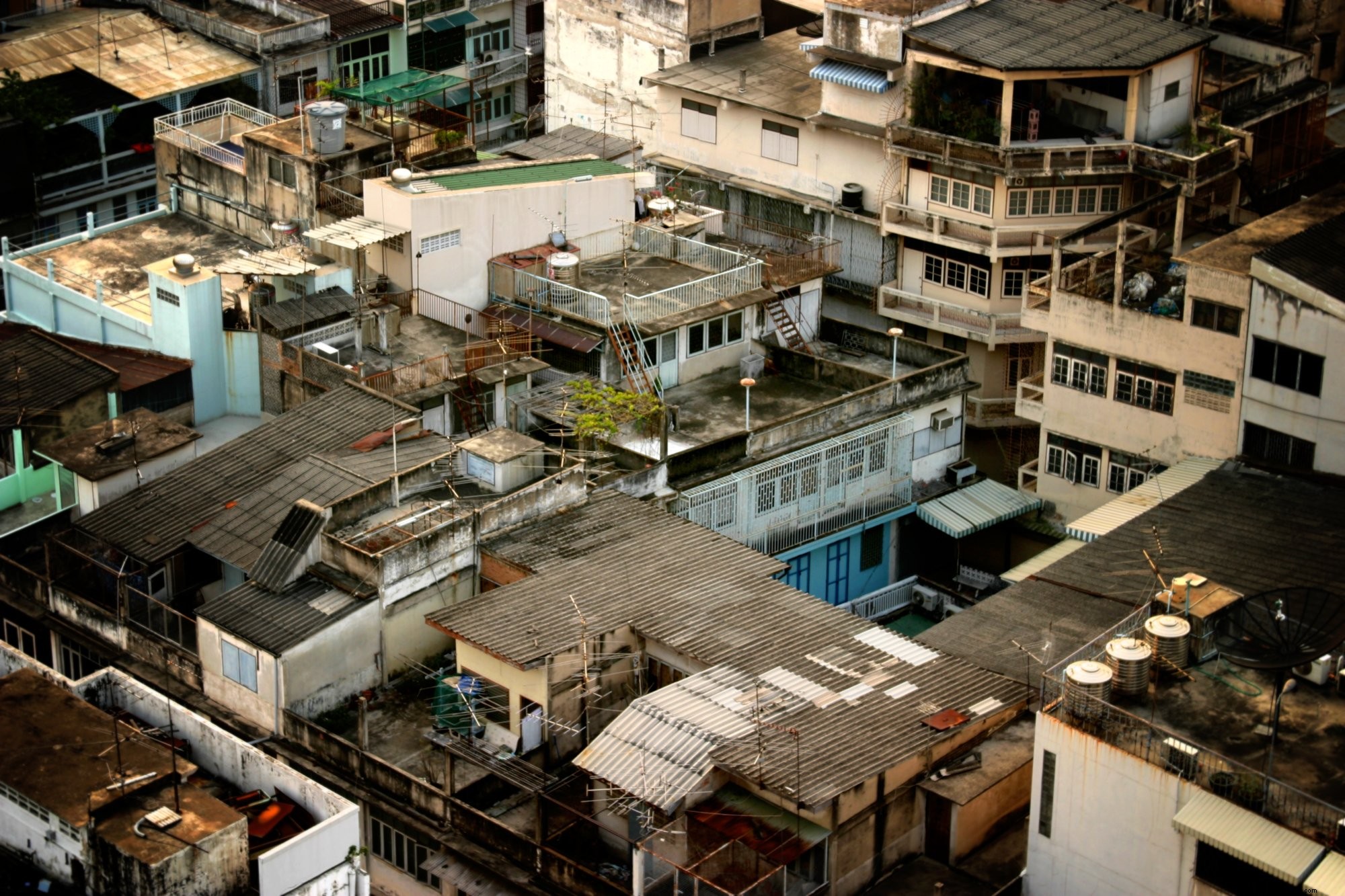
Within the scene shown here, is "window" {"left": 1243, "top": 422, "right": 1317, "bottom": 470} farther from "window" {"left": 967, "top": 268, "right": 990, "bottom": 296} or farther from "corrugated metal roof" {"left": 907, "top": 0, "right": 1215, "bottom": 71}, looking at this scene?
"corrugated metal roof" {"left": 907, "top": 0, "right": 1215, "bottom": 71}

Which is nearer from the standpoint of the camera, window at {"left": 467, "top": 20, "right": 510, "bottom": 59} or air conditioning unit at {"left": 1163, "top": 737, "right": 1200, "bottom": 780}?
air conditioning unit at {"left": 1163, "top": 737, "right": 1200, "bottom": 780}

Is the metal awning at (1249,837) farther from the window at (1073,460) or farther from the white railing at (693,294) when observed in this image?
the white railing at (693,294)

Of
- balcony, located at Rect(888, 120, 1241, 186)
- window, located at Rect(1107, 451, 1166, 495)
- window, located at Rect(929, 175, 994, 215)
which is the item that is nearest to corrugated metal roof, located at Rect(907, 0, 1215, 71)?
balcony, located at Rect(888, 120, 1241, 186)

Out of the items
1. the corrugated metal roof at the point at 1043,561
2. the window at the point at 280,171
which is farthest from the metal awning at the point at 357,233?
the corrugated metal roof at the point at 1043,561

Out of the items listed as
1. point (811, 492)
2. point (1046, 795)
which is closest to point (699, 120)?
point (811, 492)

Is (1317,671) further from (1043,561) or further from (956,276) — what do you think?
(956,276)

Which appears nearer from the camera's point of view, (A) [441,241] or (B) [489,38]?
(A) [441,241]
